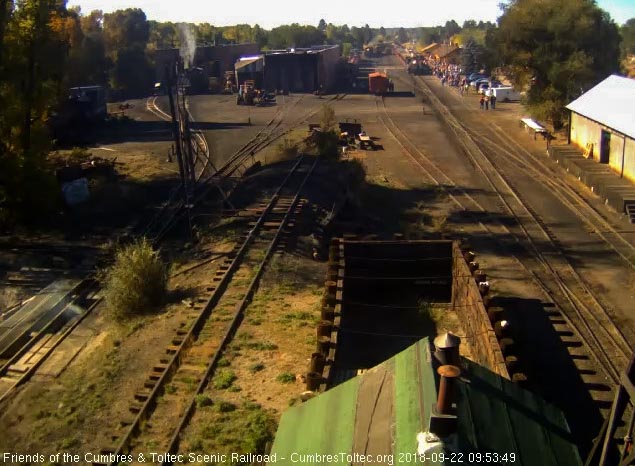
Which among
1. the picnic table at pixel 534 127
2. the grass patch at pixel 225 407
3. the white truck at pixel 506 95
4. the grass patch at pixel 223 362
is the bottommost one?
the grass patch at pixel 225 407

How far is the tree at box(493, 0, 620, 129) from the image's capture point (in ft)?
118

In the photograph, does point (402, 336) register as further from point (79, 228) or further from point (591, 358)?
point (79, 228)

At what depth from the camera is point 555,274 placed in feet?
53.5

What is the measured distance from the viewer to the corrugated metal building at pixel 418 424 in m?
4.12

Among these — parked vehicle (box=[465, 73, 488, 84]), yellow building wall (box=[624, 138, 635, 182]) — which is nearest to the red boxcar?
parked vehicle (box=[465, 73, 488, 84])

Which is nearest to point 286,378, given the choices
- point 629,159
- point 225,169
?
point 629,159

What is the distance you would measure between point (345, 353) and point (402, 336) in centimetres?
139

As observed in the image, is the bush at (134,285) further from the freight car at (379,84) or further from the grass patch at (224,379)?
the freight car at (379,84)

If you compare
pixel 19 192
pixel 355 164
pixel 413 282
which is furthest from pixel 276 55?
pixel 413 282

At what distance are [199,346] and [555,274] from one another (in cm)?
951

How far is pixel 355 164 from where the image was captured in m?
25.9
